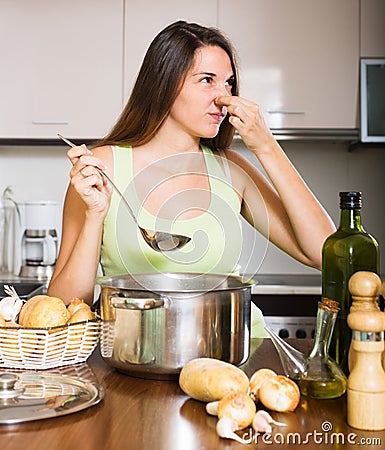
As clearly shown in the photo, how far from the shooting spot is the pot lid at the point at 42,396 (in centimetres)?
84

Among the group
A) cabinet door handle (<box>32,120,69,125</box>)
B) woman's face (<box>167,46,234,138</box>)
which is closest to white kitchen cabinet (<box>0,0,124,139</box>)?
cabinet door handle (<box>32,120,69,125</box>)

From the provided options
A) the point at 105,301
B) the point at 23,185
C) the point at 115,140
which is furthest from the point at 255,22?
the point at 105,301

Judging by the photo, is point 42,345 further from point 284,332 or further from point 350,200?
point 284,332

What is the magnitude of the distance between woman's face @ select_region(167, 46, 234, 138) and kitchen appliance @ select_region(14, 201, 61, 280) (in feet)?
5.11

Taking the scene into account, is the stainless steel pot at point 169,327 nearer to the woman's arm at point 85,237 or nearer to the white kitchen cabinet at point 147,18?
the woman's arm at point 85,237

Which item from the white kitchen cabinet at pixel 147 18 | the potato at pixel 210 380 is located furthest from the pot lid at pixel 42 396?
the white kitchen cabinet at pixel 147 18

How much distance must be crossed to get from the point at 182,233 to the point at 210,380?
659 mm

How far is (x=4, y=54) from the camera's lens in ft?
9.84

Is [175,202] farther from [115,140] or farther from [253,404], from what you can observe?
[253,404]

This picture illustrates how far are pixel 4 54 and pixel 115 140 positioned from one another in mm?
1522

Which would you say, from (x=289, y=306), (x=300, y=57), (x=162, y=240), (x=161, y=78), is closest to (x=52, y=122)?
(x=300, y=57)

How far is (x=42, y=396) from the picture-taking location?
89 cm

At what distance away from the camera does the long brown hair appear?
158 centimetres

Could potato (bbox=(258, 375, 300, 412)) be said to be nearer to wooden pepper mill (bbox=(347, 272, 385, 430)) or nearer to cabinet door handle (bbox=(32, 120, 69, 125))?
wooden pepper mill (bbox=(347, 272, 385, 430))
